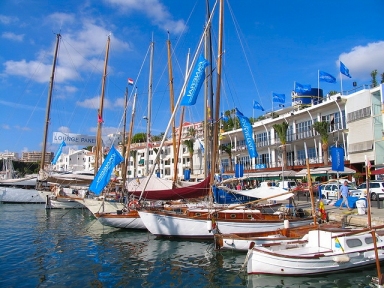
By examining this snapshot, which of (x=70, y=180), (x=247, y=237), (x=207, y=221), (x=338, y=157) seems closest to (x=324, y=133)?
(x=338, y=157)

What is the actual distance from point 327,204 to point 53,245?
2152cm

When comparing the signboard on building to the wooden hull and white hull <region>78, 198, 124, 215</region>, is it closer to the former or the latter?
white hull <region>78, 198, 124, 215</region>

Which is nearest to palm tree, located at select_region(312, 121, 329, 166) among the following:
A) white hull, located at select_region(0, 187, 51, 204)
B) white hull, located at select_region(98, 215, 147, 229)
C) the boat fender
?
white hull, located at select_region(98, 215, 147, 229)

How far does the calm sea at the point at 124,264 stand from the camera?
1204 cm

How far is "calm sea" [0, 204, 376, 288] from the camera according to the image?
1204cm

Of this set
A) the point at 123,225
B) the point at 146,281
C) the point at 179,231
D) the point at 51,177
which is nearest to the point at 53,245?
the point at 123,225

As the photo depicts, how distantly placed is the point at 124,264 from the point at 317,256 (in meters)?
8.01

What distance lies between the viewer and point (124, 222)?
72.5ft

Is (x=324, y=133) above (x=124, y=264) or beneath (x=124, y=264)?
above

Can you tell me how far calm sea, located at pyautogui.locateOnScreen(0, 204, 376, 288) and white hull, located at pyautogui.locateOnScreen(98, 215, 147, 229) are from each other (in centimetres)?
53

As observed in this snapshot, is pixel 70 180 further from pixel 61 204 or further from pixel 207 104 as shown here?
pixel 207 104

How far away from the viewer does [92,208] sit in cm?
2733

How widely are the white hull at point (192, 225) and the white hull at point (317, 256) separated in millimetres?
4856

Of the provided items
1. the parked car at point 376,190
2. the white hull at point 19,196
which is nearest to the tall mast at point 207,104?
the parked car at point 376,190
